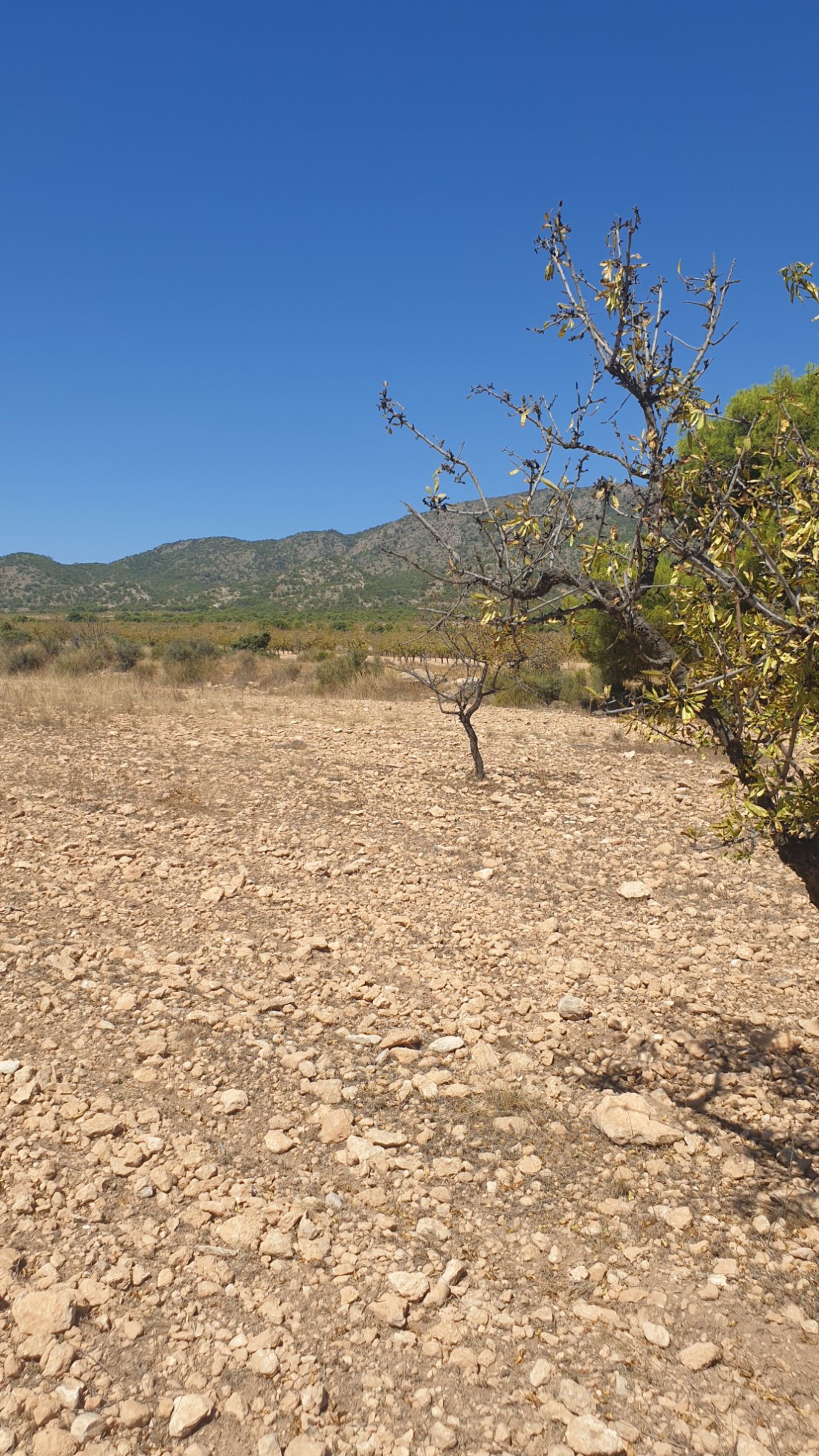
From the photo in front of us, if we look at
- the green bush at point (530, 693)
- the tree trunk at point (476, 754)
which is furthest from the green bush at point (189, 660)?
the tree trunk at point (476, 754)

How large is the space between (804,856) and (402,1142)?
2.34 m

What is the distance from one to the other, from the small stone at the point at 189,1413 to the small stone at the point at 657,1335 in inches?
60.1

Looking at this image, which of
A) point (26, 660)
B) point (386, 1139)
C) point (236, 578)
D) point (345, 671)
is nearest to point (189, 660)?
point (26, 660)

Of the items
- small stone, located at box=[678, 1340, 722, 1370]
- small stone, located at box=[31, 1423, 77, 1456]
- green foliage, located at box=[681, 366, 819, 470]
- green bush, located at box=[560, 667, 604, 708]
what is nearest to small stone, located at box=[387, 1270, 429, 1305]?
small stone, located at box=[678, 1340, 722, 1370]

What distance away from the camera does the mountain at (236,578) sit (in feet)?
233

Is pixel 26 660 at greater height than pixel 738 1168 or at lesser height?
greater

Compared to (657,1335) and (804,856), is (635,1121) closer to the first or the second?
(657,1335)

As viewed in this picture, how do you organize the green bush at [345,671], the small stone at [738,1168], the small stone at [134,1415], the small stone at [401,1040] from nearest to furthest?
the small stone at [134,1415] < the small stone at [738,1168] < the small stone at [401,1040] < the green bush at [345,671]

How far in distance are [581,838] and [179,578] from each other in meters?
87.8

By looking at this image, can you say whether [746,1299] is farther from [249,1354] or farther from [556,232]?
[556,232]

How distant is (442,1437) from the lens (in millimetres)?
2658

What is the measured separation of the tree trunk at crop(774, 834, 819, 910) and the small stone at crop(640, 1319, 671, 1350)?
180cm

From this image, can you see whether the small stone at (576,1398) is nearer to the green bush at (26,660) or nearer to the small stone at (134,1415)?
the small stone at (134,1415)

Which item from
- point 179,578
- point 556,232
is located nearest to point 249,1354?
point 556,232
